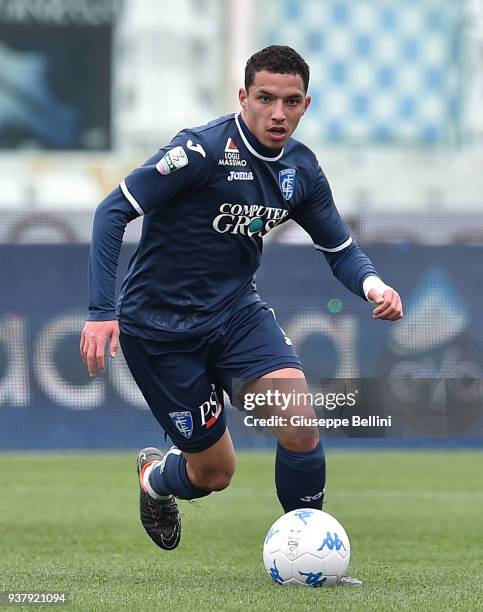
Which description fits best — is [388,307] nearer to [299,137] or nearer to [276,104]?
[276,104]

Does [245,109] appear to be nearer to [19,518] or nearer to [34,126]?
[19,518]

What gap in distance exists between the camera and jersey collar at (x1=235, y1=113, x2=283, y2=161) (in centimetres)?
618

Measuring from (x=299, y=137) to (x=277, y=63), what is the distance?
3545 cm

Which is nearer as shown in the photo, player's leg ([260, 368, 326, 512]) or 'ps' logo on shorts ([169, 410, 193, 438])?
player's leg ([260, 368, 326, 512])

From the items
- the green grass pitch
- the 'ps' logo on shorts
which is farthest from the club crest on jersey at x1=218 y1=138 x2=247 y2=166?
the green grass pitch

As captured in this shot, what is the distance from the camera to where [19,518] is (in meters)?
9.14

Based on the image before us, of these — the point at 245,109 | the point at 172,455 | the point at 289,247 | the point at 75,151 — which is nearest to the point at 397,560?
the point at 172,455

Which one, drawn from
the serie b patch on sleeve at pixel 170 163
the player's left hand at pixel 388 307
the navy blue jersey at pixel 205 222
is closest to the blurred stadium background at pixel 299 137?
the player's left hand at pixel 388 307

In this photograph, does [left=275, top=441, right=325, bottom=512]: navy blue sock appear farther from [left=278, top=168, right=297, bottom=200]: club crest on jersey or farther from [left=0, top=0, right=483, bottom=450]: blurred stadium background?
[left=278, top=168, right=297, bottom=200]: club crest on jersey

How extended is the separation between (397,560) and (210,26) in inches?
1457

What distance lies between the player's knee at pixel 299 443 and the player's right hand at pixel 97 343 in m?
0.89

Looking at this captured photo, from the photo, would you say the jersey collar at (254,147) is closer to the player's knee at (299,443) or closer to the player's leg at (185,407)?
the player's leg at (185,407)

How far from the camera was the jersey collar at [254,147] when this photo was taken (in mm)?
6184

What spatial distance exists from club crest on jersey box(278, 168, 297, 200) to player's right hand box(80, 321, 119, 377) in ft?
3.17
